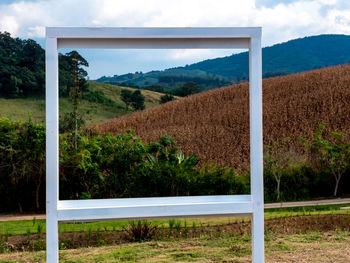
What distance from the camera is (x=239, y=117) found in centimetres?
1111

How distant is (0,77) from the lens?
2012cm

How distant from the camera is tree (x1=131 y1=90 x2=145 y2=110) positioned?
811 inches

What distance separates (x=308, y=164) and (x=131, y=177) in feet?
11.7

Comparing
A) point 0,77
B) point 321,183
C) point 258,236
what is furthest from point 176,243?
point 0,77

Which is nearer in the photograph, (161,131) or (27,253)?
(27,253)

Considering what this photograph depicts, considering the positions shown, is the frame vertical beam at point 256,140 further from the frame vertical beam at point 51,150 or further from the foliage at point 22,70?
the foliage at point 22,70

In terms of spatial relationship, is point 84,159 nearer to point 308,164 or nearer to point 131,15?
point 131,15

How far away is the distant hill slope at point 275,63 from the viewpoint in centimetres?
2269

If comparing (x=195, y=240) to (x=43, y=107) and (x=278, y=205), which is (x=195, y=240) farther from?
(x=43, y=107)

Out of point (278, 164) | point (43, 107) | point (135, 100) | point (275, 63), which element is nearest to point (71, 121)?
point (278, 164)

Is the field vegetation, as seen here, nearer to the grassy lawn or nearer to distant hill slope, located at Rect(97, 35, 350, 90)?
the grassy lawn

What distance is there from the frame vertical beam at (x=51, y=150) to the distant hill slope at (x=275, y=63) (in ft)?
56.3

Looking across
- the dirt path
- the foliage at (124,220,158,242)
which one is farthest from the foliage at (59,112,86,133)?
the foliage at (124,220,158,242)

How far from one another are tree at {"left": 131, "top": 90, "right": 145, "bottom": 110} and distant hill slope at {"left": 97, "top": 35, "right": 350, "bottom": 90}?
4.70 feet
